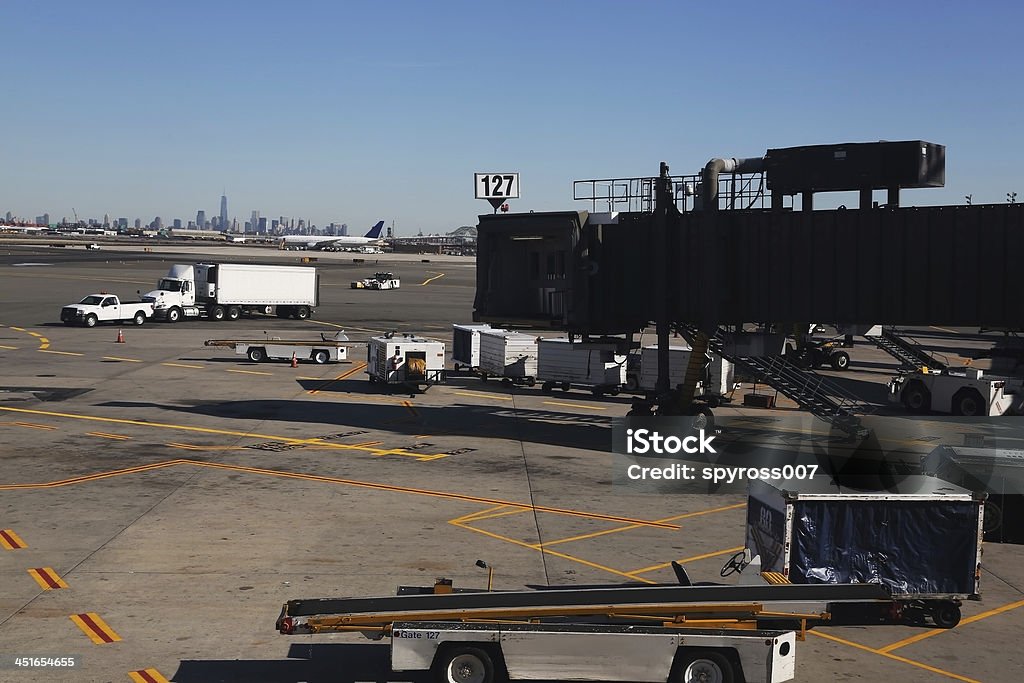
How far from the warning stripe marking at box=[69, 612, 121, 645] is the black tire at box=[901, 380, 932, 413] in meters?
41.6

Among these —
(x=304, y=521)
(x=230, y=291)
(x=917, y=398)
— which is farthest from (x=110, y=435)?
(x=230, y=291)

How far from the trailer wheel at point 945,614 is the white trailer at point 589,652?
5589mm

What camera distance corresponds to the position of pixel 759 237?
1538 inches

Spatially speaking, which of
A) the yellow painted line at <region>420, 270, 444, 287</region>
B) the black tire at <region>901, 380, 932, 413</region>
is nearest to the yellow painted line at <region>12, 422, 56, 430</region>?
the black tire at <region>901, 380, 932, 413</region>

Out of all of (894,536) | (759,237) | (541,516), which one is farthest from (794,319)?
(894,536)

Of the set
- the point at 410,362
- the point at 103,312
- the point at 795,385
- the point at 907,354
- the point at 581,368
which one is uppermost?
the point at 103,312

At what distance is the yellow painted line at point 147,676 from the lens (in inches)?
660

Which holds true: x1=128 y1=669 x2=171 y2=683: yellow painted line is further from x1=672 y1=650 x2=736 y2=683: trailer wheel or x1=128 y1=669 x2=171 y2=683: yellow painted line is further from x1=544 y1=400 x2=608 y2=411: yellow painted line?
x1=544 y1=400 x2=608 y2=411: yellow painted line

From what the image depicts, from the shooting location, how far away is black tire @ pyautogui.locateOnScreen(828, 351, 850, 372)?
2606 inches

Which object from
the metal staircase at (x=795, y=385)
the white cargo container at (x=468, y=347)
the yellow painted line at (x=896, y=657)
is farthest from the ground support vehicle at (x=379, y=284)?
the yellow painted line at (x=896, y=657)

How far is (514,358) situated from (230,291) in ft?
141

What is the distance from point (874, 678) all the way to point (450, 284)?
A: 14638 centimetres

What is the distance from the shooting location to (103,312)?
8188cm

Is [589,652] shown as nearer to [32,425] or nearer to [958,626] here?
[958,626]
